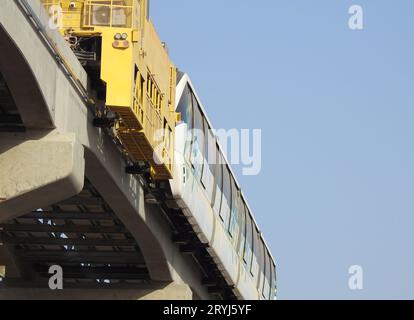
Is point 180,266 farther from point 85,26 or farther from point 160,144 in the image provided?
point 85,26

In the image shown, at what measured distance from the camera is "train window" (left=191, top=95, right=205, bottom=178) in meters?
31.6

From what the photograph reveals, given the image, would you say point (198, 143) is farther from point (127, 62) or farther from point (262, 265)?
point (262, 265)

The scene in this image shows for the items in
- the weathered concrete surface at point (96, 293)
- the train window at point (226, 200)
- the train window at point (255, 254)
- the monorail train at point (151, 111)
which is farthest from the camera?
the train window at point (255, 254)

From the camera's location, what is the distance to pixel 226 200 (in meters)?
36.9

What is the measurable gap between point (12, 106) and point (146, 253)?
11374 mm

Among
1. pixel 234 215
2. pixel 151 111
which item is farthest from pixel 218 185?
pixel 151 111

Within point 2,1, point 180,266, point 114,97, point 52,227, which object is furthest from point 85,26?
point 180,266

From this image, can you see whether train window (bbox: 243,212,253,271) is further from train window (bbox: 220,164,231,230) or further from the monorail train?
train window (bbox: 220,164,231,230)

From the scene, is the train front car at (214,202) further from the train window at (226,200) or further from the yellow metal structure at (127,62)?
the yellow metal structure at (127,62)

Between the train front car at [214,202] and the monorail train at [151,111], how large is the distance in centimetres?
3

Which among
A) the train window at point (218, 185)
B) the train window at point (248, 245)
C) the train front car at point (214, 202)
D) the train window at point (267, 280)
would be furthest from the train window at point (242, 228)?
the train window at point (267, 280)

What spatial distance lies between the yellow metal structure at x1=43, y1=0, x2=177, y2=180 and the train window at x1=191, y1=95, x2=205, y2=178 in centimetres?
382

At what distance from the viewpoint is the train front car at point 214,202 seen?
30.5 metres

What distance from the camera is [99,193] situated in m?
29.4
